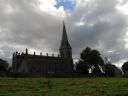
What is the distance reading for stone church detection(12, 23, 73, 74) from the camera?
156375 mm

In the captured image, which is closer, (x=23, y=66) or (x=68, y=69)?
(x=23, y=66)

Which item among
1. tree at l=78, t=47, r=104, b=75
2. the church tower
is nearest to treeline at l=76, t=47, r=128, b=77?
tree at l=78, t=47, r=104, b=75

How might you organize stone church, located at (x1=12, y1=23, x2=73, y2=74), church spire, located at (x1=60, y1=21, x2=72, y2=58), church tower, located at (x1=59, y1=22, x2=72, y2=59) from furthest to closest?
church spire, located at (x1=60, y1=21, x2=72, y2=58)
church tower, located at (x1=59, y1=22, x2=72, y2=59)
stone church, located at (x1=12, y1=23, x2=73, y2=74)

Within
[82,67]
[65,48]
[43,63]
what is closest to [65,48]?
[65,48]

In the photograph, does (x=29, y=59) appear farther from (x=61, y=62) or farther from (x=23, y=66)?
(x=61, y=62)

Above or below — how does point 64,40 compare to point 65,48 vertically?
above

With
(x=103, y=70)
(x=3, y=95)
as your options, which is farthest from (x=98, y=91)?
(x=103, y=70)

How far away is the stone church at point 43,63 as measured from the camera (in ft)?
513

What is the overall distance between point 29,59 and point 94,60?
37.1m

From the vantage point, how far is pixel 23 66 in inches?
6240

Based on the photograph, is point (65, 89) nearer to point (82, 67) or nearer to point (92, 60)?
point (82, 67)

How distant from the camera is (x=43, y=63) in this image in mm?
162750

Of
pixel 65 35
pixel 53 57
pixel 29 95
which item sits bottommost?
pixel 29 95

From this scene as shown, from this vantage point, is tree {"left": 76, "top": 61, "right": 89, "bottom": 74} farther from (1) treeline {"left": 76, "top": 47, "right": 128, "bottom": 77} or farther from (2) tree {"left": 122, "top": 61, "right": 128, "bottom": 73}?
(2) tree {"left": 122, "top": 61, "right": 128, "bottom": 73}
